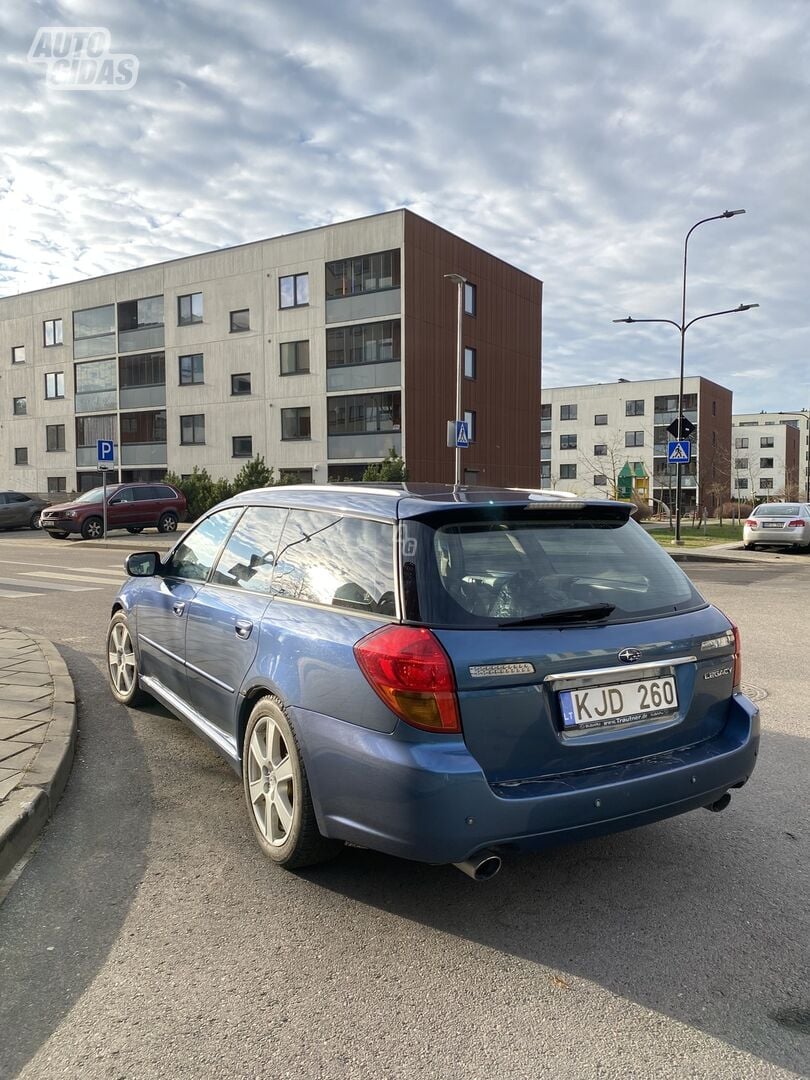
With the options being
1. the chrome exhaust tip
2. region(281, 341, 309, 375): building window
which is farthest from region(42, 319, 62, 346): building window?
the chrome exhaust tip

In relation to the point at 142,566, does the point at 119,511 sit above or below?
below

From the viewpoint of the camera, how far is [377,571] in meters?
3.02

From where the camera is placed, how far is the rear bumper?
8.60 ft

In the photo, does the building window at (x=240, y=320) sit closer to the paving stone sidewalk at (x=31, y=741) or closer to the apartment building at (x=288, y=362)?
the apartment building at (x=288, y=362)

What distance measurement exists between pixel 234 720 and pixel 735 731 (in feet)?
6.95

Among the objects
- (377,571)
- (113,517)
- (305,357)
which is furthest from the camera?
(305,357)

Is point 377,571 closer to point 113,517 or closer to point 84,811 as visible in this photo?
point 84,811

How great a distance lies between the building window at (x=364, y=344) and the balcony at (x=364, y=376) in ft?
0.59

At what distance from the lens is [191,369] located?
38719 millimetres

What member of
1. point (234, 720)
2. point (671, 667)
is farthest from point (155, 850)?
point (671, 667)

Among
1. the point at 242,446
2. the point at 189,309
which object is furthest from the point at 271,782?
the point at 189,309

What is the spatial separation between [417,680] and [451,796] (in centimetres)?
38

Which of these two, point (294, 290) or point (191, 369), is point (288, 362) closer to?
point (294, 290)

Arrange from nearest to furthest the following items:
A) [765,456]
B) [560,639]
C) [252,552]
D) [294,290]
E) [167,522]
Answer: [560,639] < [252,552] < [167,522] < [294,290] < [765,456]
